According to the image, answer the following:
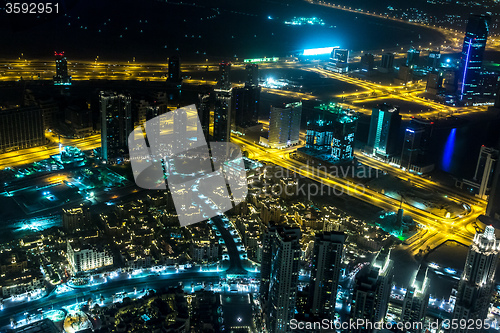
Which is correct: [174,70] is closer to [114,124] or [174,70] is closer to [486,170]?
[114,124]

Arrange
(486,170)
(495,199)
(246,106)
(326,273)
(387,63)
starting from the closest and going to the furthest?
(326,273), (495,199), (486,170), (246,106), (387,63)

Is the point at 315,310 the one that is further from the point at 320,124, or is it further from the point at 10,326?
the point at 320,124

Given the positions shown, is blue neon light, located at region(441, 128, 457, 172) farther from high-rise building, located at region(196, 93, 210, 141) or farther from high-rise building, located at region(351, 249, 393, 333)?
high-rise building, located at region(351, 249, 393, 333)

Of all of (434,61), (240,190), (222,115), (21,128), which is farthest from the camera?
(434,61)

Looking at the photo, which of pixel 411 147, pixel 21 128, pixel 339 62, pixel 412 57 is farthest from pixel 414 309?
pixel 412 57

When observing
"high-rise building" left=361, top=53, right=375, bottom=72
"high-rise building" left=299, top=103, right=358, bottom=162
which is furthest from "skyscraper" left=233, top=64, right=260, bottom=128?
"high-rise building" left=361, top=53, right=375, bottom=72

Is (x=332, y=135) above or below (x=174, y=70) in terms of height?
below

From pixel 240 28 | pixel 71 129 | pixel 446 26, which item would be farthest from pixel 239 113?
pixel 446 26

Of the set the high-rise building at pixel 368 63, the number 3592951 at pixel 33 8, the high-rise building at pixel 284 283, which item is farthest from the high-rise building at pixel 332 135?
the high-rise building at pixel 368 63

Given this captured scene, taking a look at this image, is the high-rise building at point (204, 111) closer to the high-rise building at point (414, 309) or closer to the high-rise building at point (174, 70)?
the high-rise building at point (174, 70)
